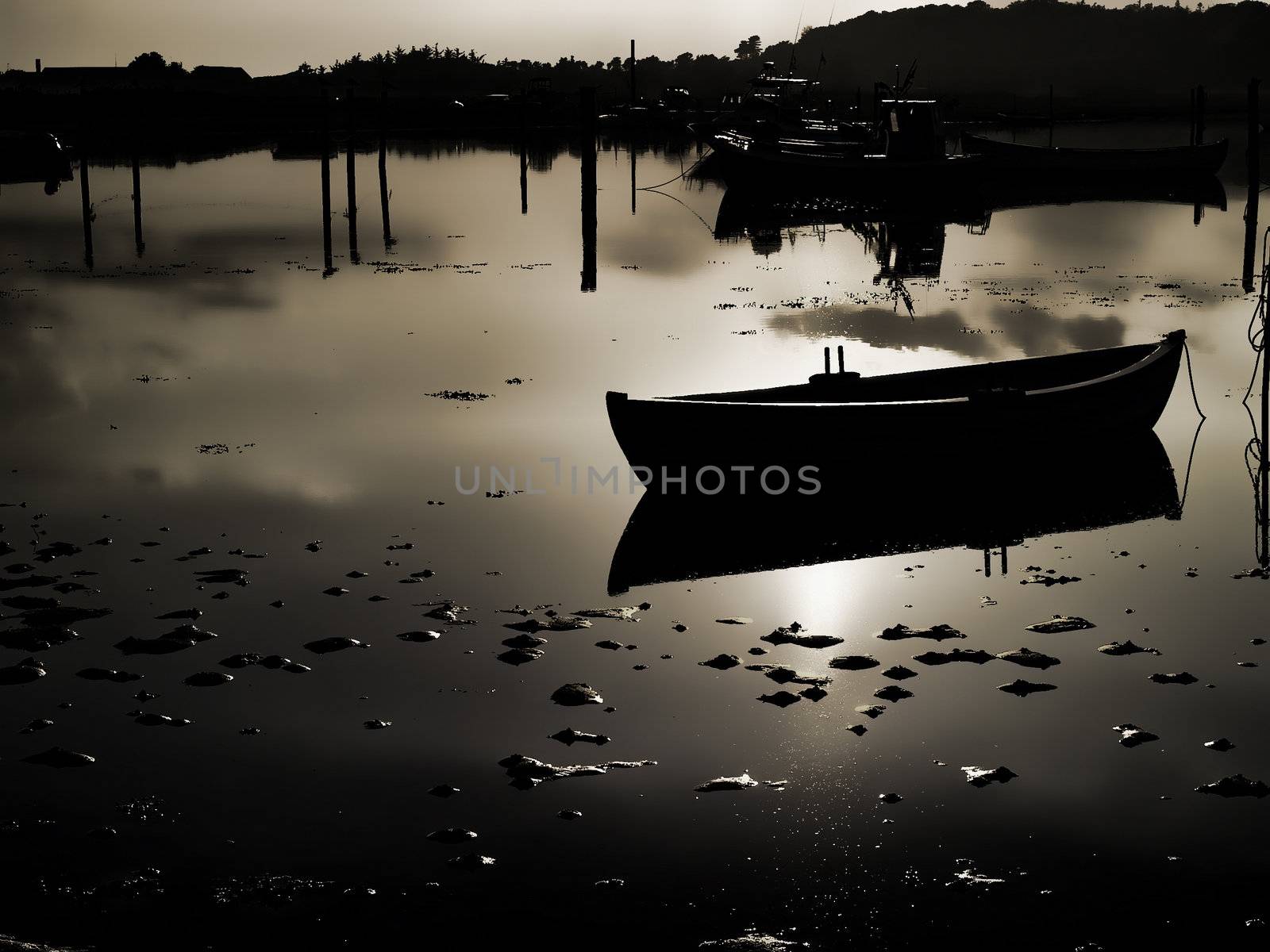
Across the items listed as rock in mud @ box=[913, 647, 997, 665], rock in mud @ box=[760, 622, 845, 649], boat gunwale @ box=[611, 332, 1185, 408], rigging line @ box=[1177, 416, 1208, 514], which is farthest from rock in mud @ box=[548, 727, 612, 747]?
rigging line @ box=[1177, 416, 1208, 514]

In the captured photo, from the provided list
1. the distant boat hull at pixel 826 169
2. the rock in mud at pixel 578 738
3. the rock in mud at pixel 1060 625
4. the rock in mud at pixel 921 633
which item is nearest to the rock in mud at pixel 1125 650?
the rock in mud at pixel 1060 625

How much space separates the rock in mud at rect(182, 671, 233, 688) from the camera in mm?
8461

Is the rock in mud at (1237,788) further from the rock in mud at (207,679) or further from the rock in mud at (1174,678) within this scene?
the rock in mud at (207,679)

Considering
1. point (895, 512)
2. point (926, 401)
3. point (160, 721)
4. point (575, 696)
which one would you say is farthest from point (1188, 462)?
point (160, 721)

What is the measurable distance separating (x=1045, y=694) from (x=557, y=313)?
625 inches

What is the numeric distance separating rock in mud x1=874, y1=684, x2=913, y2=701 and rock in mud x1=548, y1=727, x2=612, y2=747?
168 cm

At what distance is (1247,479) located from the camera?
44.2 feet

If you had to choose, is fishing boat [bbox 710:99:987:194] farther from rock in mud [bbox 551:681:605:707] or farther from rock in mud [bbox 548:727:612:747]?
rock in mud [bbox 548:727:612:747]

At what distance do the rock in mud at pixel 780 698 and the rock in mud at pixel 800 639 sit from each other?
2.92 feet

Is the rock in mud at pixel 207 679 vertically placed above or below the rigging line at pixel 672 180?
below

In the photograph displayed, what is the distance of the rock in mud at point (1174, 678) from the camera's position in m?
8.58

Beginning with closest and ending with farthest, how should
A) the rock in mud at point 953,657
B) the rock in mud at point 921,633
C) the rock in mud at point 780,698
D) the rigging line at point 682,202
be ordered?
1. the rock in mud at point 780,698
2. the rock in mud at point 953,657
3. the rock in mud at point 921,633
4. the rigging line at point 682,202

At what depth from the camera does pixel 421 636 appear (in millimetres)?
9289

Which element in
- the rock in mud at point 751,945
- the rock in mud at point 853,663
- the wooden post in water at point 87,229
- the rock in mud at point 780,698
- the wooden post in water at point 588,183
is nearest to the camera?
the rock in mud at point 751,945
